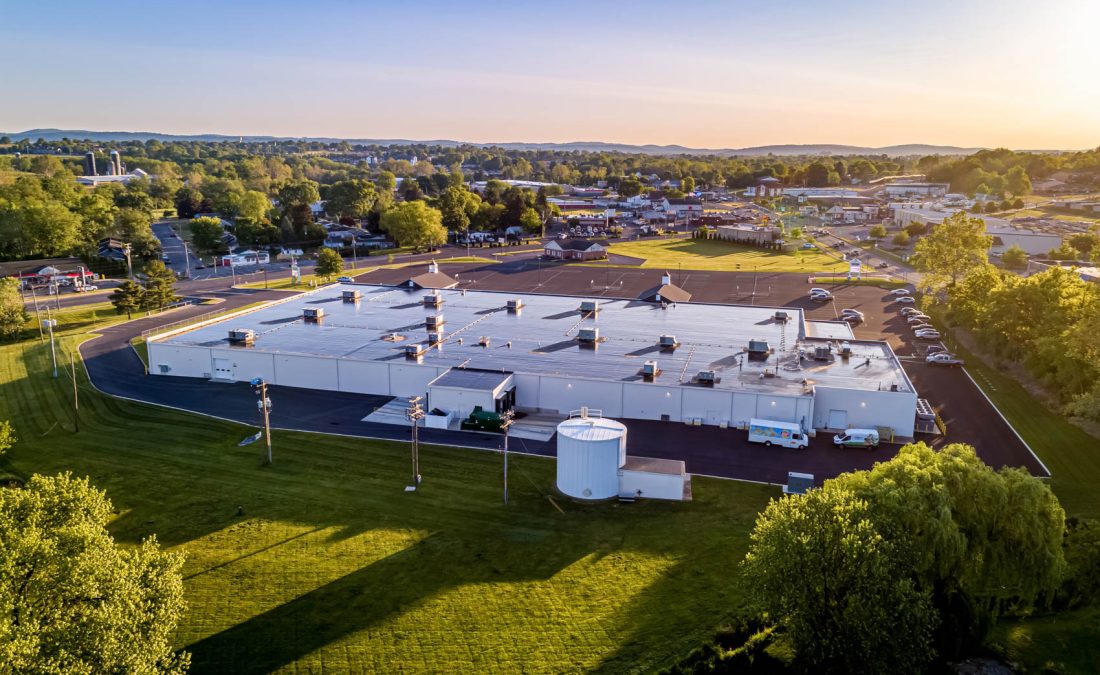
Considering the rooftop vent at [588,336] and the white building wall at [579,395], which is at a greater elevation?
the rooftop vent at [588,336]

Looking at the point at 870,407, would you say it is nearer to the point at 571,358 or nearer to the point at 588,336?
the point at 571,358

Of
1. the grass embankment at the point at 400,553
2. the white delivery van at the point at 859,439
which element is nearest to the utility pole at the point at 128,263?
the grass embankment at the point at 400,553

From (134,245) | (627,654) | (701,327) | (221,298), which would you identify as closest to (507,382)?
(701,327)

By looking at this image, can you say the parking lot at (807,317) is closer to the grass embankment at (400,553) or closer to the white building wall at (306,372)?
the grass embankment at (400,553)

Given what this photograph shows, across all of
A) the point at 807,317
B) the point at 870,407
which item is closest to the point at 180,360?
the point at 870,407

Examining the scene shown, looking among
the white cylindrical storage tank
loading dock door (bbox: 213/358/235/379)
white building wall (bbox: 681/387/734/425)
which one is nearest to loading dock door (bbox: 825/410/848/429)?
white building wall (bbox: 681/387/734/425)

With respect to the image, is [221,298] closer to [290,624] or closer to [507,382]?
[507,382]
